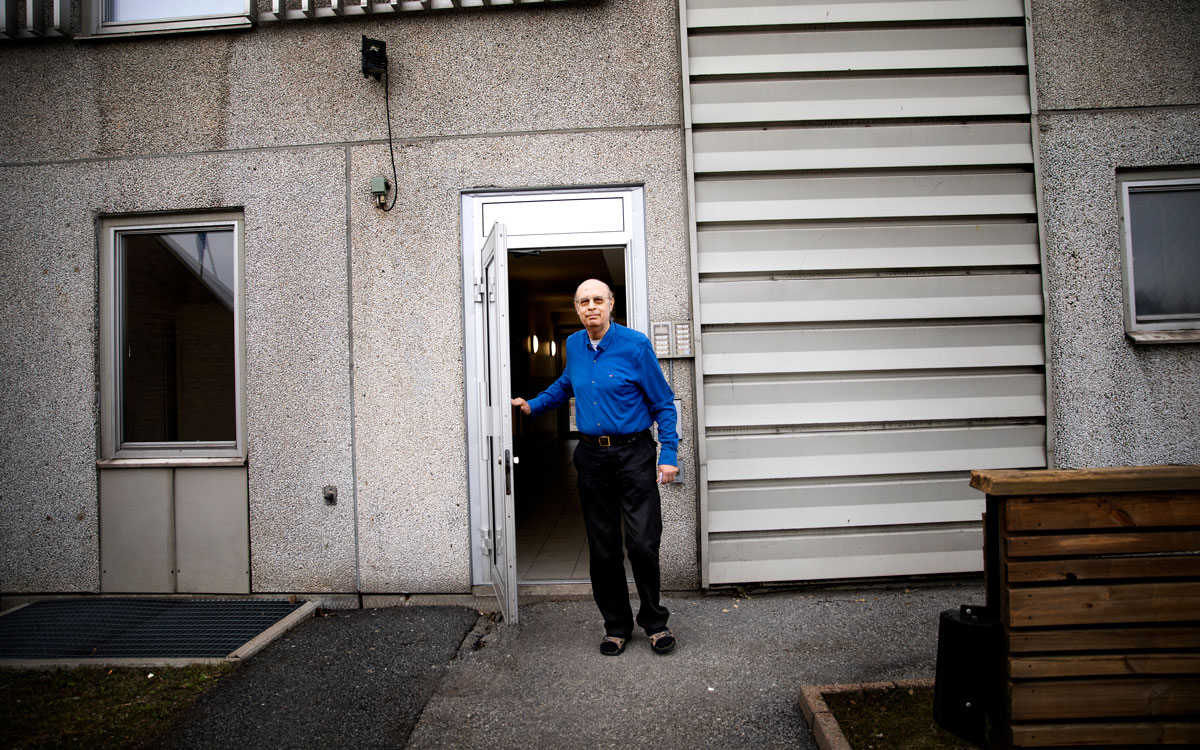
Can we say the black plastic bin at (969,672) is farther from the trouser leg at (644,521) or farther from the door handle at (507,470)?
the door handle at (507,470)

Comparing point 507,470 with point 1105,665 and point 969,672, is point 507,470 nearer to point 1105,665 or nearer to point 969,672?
point 969,672

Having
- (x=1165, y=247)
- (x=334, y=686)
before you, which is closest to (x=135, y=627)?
(x=334, y=686)

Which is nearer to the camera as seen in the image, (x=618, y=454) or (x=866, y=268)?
(x=618, y=454)

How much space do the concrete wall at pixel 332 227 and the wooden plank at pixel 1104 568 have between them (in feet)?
7.29

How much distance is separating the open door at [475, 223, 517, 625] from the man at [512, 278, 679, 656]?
362 mm

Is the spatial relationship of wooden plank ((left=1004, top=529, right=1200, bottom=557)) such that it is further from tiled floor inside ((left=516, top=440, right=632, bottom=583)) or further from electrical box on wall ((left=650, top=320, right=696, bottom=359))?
tiled floor inside ((left=516, top=440, right=632, bottom=583))

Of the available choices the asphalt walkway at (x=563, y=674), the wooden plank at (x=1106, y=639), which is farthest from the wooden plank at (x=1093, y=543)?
the asphalt walkway at (x=563, y=674)

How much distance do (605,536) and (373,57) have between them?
138 inches

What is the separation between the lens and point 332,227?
441 cm

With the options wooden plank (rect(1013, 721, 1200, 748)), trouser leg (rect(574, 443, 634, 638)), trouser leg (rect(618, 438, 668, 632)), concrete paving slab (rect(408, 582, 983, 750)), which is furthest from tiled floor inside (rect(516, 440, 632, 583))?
wooden plank (rect(1013, 721, 1200, 748))

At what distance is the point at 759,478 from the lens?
14.0 feet

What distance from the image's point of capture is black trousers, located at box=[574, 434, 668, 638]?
3379mm

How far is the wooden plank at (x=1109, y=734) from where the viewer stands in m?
2.24

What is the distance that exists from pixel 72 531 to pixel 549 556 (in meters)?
3.49
